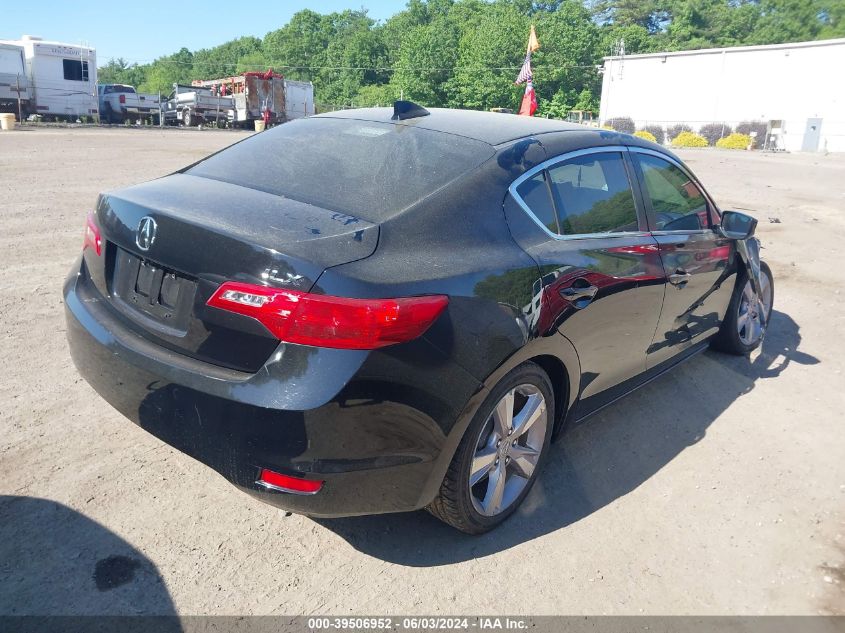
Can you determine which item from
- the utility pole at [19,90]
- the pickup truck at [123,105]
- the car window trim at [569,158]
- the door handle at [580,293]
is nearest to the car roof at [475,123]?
the car window trim at [569,158]

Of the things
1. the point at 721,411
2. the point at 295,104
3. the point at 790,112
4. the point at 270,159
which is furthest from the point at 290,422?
the point at 790,112

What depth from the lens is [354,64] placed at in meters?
94.5

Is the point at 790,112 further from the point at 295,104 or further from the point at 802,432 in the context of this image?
the point at 802,432

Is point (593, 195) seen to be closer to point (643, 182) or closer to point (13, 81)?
point (643, 182)

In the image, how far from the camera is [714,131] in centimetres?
5331

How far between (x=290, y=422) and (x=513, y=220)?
132 centimetres

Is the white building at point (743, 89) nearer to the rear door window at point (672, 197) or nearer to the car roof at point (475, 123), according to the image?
Result: the rear door window at point (672, 197)

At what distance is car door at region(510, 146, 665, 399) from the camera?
300 centimetres

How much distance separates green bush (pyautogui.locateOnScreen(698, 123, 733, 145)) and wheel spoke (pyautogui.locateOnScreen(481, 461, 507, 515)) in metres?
56.0

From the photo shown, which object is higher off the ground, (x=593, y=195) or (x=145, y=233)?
(x=593, y=195)

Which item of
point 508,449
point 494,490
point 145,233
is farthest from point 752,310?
point 145,233

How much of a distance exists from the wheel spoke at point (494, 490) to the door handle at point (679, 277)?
65.7 inches

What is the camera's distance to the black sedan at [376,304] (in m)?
2.27

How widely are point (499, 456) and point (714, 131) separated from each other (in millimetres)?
57380
